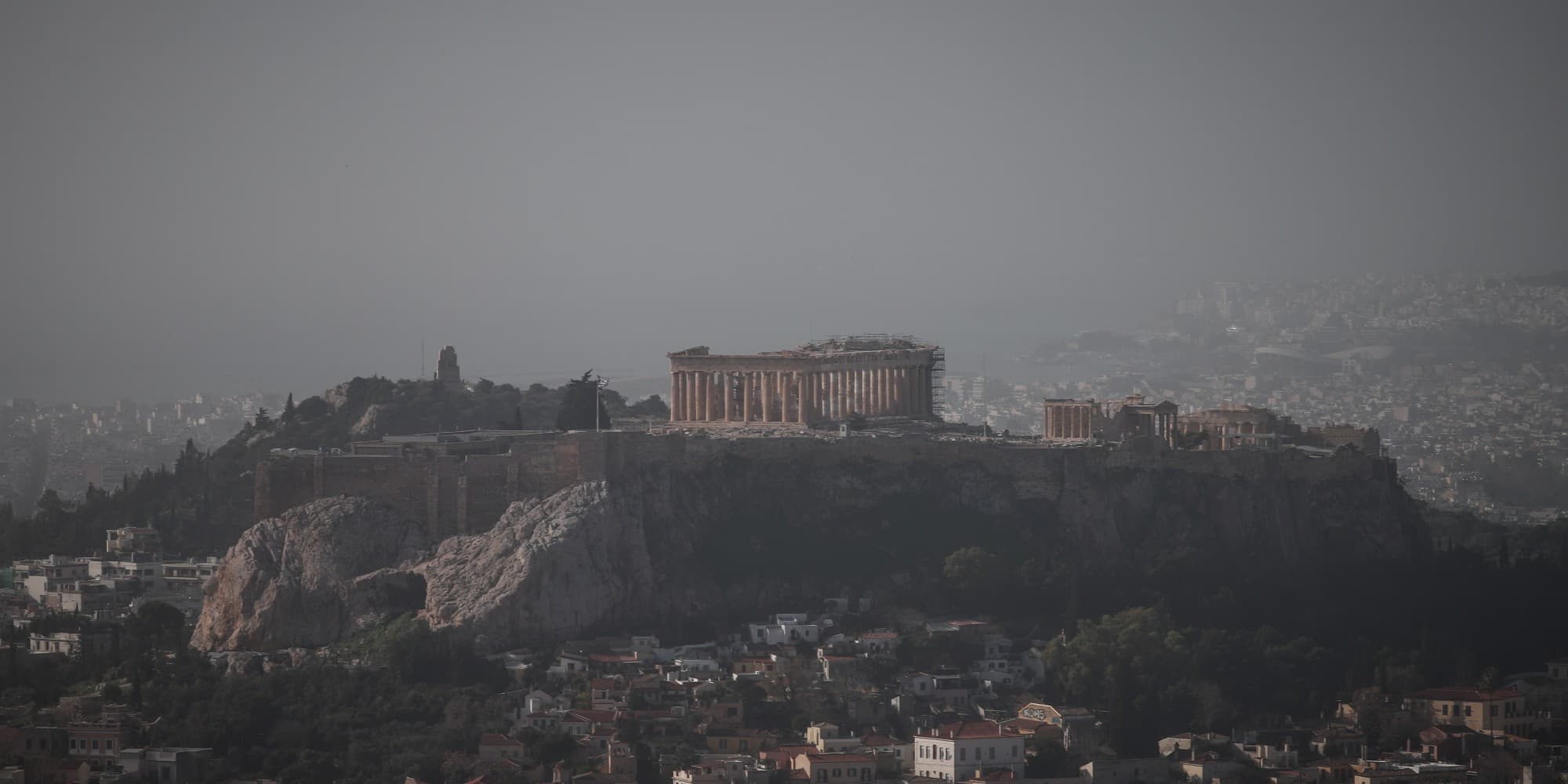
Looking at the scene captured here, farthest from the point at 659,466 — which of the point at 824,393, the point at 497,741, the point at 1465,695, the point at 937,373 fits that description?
the point at 1465,695

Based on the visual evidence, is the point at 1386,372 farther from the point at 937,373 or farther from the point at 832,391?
the point at 832,391

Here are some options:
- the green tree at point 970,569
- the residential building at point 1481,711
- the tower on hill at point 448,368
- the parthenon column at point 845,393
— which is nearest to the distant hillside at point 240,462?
the tower on hill at point 448,368

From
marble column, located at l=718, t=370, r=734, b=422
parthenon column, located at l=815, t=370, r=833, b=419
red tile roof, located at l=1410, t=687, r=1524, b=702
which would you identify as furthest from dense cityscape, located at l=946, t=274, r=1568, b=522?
red tile roof, located at l=1410, t=687, r=1524, b=702

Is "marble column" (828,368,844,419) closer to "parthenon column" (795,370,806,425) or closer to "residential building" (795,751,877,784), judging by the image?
"parthenon column" (795,370,806,425)

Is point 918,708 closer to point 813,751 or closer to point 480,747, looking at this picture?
point 813,751

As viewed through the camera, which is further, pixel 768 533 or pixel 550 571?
pixel 768 533

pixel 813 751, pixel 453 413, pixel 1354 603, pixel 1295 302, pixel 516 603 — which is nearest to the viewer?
pixel 813 751

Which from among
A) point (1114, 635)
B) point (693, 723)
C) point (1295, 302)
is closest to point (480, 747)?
point (693, 723)

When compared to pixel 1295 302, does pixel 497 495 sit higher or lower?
lower
